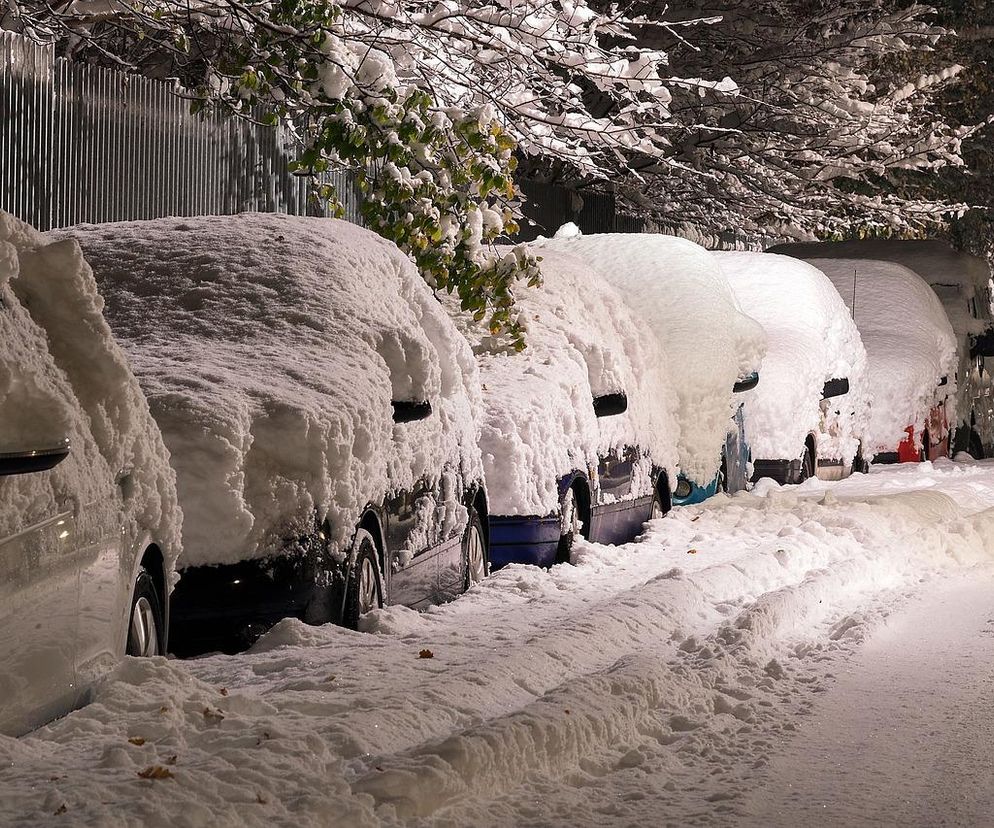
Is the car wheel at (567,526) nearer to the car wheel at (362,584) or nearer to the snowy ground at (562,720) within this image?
the snowy ground at (562,720)

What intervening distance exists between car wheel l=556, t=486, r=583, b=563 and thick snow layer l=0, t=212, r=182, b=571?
176 inches

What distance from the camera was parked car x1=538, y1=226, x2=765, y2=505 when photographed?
12.7 meters

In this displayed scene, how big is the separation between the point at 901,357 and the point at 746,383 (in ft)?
16.7

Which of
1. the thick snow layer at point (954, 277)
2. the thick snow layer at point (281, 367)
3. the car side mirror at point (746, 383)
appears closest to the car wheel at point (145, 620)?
the thick snow layer at point (281, 367)

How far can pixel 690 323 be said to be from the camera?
42.4 feet

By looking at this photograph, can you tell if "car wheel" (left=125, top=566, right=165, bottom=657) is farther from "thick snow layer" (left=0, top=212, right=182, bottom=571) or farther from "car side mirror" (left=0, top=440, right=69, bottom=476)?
"car side mirror" (left=0, top=440, right=69, bottom=476)

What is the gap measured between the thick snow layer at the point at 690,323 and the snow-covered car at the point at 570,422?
371 mm

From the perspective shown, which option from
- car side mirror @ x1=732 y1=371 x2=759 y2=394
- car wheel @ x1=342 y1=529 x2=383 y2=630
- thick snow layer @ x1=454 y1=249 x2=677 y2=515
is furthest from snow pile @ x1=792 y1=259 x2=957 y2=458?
car wheel @ x1=342 y1=529 x2=383 y2=630

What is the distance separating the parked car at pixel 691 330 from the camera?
1271 cm

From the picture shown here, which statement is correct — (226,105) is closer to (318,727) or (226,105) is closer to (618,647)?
(618,647)

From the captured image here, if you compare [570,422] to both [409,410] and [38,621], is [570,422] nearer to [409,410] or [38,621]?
[409,410]

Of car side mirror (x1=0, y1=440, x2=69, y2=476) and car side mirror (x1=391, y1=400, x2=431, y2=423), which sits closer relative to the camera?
car side mirror (x1=0, y1=440, x2=69, y2=476)

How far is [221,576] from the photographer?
632cm

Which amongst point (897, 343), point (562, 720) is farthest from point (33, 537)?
point (897, 343)
